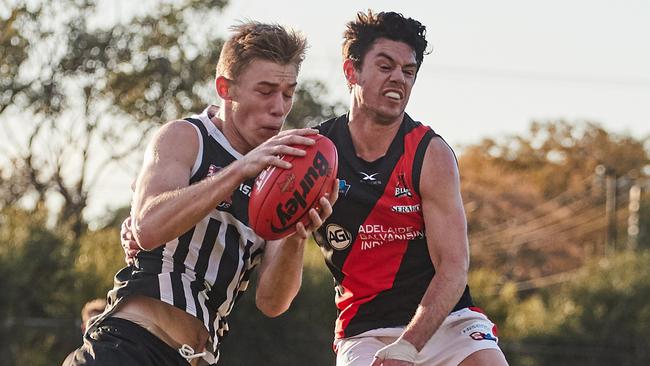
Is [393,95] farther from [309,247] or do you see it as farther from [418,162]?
[309,247]

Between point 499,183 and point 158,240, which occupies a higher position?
point 158,240

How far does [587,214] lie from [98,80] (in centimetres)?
2645

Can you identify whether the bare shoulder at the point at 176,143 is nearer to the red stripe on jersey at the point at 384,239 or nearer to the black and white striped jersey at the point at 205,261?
the black and white striped jersey at the point at 205,261

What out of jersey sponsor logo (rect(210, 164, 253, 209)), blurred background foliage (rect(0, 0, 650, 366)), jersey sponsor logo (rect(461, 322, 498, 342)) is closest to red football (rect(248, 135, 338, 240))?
jersey sponsor logo (rect(210, 164, 253, 209))

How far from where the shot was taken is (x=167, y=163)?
478 cm

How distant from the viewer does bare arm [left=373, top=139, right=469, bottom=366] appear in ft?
17.4

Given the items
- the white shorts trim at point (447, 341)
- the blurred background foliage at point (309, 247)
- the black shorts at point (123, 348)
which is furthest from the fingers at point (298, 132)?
the blurred background foliage at point (309, 247)

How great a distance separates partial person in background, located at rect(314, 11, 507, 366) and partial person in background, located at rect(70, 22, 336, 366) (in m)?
0.63

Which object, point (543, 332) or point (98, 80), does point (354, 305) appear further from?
point (98, 80)

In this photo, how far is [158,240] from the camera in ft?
14.9

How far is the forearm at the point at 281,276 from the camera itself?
16.6ft

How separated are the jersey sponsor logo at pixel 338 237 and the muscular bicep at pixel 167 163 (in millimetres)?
1055

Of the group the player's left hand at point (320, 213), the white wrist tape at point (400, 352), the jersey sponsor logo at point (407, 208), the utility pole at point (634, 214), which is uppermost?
the player's left hand at point (320, 213)

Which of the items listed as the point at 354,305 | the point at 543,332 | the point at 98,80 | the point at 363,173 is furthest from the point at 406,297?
the point at 98,80
